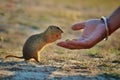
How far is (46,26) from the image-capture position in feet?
47.1

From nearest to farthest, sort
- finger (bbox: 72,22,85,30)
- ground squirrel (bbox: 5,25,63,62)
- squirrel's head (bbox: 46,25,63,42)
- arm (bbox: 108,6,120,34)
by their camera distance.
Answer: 1. arm (bbox: 108,6,120,34)
2. finger (bbox: 72,22,85,30)
3. ground squirrel (bbox: 5,25,63,62)
4. squirrel's head (bbox: 46,25,63,42)

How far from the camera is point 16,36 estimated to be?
482 inches

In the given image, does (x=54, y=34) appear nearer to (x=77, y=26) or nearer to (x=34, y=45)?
(x=34, y=45)

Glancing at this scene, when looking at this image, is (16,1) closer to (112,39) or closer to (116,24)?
(112,39)

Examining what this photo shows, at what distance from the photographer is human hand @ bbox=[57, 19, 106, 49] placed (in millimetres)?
6777

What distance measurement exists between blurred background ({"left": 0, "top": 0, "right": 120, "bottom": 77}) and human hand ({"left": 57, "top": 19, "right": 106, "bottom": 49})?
0.47 m

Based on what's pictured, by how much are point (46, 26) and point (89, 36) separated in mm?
7394

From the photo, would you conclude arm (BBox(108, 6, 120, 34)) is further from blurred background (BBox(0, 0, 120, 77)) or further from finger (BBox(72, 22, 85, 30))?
blurred background (BBox(0, 0, 120, 77))

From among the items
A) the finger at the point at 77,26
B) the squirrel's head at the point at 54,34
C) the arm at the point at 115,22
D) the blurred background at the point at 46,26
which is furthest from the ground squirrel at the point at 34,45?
the arm at the point at 115,22

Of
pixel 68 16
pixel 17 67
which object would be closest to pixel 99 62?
pixel 17 67

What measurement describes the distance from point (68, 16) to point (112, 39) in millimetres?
A: 4724

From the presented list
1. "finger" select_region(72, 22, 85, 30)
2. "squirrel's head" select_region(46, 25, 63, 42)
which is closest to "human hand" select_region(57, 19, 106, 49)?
"finger" select_region(72, 22, 85, 30)

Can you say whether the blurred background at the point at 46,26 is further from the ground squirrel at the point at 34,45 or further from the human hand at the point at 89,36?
the human hand at the point at 89,36

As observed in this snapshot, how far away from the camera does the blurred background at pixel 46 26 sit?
8.05m
